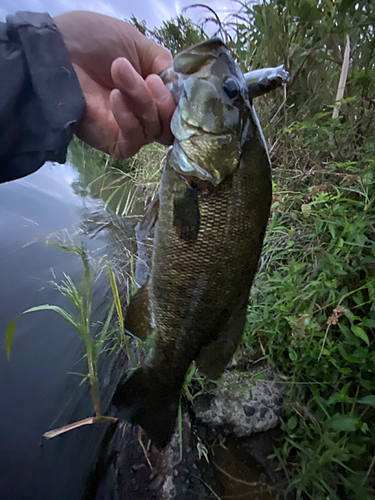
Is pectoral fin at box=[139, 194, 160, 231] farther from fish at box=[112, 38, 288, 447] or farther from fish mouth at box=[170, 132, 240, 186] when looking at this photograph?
fish mouth at box=[170, 132, 240, 186]

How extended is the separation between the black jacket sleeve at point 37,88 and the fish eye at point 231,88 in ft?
1.83

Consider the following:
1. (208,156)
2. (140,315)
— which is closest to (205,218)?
(208,156)

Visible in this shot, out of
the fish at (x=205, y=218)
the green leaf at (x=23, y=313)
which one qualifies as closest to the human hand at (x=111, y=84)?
the fish at (x=205, y=218)

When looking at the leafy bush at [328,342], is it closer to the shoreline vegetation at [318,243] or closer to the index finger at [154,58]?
the shoreline vegetation at [318,243]

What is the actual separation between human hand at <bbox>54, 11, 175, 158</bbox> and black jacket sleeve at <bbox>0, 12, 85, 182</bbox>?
0.39 ft

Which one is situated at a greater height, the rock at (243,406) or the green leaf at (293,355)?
the green leaf at (293,355)

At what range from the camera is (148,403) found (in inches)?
57.9

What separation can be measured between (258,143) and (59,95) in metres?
0.79

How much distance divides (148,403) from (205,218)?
1.07 m

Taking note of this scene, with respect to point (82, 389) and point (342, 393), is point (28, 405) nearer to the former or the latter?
point (82, 389)

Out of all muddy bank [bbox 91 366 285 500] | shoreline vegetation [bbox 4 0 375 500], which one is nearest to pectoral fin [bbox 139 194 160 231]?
shoreline vegetation [bbox 4 0 375 500]

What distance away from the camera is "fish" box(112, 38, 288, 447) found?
3.34ft

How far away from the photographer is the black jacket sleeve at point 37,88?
1.03m

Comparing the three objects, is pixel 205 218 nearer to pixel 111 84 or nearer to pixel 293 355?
pixel 111 84
